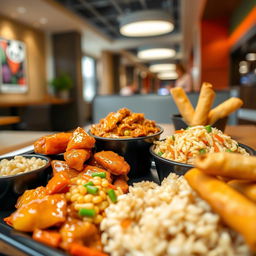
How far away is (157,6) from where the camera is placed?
786 cm

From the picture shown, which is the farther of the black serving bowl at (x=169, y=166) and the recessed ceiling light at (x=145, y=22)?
the recessed ceiling light at (x=145, y=22)

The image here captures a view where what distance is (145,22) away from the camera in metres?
5.07

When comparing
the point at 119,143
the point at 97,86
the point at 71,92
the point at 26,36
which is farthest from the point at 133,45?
the point at 119,143

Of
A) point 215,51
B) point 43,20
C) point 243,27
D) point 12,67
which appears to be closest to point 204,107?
point 243,27

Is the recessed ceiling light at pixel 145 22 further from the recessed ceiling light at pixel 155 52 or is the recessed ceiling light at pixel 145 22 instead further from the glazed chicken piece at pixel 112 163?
the glazed chicken piece at pixel 112 163

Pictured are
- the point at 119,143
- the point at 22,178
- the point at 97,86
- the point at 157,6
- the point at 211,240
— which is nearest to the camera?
the point at 211,240

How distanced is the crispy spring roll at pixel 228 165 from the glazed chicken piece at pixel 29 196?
428 mm

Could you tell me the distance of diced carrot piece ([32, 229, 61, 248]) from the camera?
0.55 m

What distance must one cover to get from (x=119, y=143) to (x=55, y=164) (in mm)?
236

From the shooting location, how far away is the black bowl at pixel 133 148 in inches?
36.6

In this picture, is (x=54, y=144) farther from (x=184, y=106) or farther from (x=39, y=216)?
(x=184, y=106)

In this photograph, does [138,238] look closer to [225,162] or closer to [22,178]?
[225,162]

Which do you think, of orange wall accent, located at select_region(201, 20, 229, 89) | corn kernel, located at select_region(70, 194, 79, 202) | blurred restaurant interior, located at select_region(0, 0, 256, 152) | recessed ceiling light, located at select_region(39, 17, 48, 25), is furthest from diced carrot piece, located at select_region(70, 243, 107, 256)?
recessed ceiling light, located at select_region(39, 17, 48, 25)

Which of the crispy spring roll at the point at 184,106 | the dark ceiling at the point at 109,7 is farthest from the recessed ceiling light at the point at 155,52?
the crispy spring roll at the point at 184,106
